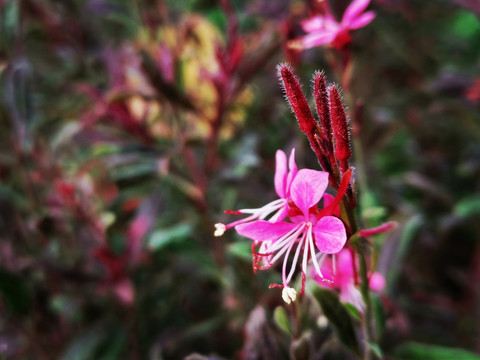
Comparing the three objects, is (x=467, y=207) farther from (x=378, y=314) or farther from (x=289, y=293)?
(x=289, y=293)

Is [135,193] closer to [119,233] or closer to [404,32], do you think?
[119,233]

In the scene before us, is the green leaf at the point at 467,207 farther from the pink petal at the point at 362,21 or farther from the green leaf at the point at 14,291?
the green leaf at the point at 14,291

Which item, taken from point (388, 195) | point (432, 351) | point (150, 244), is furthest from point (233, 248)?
point (388, 195)

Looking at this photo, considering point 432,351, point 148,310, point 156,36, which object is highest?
point 156,36

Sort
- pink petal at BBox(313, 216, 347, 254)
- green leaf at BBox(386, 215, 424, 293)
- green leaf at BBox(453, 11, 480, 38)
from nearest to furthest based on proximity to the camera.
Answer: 1. pink petal at BBox(313, 216, 347, 254)
2. green leaf at BBox(386, 215, 424, 293)
3. green leaf at BBox(453, 11, 480, 38)

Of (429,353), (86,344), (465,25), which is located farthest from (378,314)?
(465,25)

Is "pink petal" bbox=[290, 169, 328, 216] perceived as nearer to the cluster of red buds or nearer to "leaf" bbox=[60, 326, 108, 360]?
the cluster of red buds

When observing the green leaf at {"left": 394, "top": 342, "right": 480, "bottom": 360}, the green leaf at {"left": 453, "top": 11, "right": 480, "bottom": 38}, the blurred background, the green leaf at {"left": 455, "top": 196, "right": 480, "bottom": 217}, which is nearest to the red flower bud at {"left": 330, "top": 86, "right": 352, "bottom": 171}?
the blurred background
